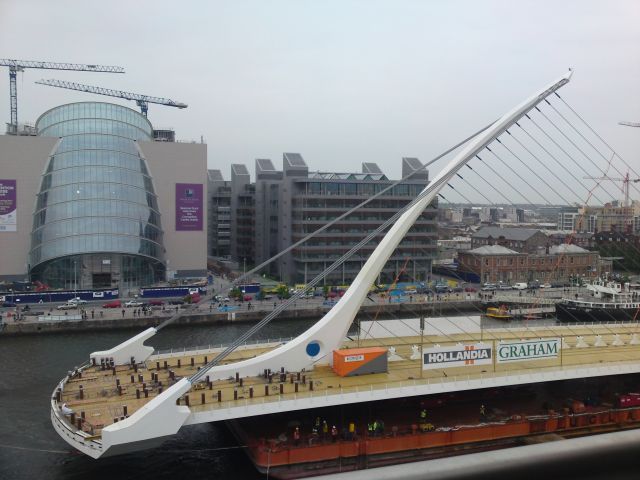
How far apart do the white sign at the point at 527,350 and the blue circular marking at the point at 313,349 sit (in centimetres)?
511

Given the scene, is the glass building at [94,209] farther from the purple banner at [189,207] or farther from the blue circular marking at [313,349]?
the blue circular marking at [313,349]

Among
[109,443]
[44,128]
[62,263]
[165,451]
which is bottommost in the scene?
[165,451]

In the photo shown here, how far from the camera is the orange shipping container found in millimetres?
Answer: 16156

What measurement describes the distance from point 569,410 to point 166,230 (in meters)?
31.8

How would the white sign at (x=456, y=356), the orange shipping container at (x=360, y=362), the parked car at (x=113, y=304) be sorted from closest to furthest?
the white sign at (x=456, y=356), the orange shipping container at (x=360, y=362), the parked car at (x=113, y=304)

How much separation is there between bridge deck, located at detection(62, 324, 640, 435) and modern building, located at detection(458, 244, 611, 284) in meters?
26.3

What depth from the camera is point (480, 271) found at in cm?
4594

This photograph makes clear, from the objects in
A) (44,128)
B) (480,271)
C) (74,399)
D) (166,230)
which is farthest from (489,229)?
(74,399)

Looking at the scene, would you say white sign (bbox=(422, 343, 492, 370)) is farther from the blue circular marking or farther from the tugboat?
the tugboat

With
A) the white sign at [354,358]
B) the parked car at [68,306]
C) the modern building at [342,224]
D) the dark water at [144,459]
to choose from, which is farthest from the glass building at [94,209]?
the white sign at [354,358]

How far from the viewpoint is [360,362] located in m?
16.3

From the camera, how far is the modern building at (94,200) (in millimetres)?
38781

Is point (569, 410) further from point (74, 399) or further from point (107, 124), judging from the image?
point (107, 124)

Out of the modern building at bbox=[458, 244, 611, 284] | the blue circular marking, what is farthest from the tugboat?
the blue circular marking
